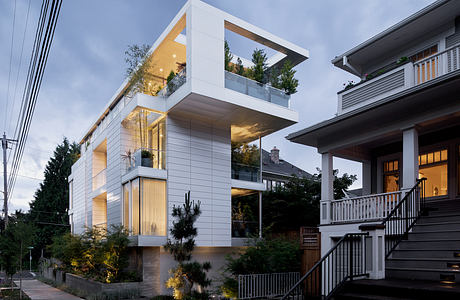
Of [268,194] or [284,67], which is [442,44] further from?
[268,194]

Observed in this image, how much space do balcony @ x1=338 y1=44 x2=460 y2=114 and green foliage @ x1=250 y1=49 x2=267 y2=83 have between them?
6.60 m

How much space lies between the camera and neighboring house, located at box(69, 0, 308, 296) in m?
16.9

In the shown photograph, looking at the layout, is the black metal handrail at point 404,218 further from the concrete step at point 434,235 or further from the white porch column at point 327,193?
the white porch column at point 327,193

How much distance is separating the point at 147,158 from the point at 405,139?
11.0m

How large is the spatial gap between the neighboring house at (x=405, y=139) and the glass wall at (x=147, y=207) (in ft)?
23.6

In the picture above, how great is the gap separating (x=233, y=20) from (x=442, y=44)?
361 inches

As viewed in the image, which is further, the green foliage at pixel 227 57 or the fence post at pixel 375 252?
the green foliage at pixel 227 57

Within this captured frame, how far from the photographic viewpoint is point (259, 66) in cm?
1886

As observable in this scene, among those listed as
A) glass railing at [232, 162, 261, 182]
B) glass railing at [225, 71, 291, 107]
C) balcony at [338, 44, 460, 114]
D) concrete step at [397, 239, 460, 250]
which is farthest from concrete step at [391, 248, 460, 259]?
glass railing at [232, 162, 261, 182]

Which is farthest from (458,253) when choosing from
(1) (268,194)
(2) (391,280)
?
(1) (268,194)

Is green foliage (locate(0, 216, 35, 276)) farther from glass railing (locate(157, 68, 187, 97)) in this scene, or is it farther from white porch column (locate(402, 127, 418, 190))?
white porch column (locate(402, 127, 418, 190))

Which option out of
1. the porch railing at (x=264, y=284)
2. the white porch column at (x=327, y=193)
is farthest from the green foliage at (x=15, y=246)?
the white porch column at (x=327, y=193)

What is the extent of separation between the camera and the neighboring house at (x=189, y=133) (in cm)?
1686

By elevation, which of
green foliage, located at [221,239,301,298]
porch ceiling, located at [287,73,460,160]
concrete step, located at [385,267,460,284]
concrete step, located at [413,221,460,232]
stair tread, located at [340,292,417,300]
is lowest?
green foliage, located at [221,239,301,298]
